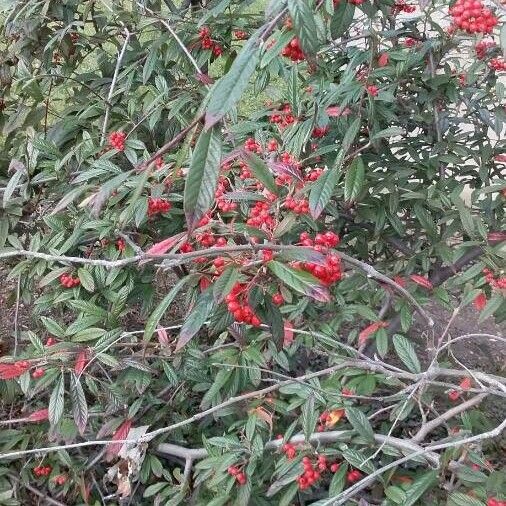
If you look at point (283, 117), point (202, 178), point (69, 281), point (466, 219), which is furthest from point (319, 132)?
point (202, 178)

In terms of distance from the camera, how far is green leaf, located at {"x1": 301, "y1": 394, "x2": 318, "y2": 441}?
1550 millimetres

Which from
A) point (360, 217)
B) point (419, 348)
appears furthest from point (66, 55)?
point (419, 348)

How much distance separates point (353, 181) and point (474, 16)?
48cm

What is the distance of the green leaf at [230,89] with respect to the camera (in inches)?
30.1

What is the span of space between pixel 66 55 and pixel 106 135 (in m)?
0.44

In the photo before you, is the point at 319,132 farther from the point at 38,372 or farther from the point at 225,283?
the point at 38,372

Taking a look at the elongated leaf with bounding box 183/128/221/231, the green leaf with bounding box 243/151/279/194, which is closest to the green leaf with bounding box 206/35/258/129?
the elongated leaf with bounding box 183/128/221/231

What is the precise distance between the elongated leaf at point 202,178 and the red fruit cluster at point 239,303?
1.53 feet

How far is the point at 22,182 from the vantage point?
2084mm

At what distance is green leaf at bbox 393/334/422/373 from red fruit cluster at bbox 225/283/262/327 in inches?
19.4

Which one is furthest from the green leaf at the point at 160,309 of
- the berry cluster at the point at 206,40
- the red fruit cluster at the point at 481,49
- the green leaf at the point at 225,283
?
the red fruit cluster at the point at 481,49

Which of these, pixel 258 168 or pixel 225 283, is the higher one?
pixel 258 168

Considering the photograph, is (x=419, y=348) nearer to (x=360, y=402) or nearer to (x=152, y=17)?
(x=360, y=402)

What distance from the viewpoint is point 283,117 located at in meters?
1.96
